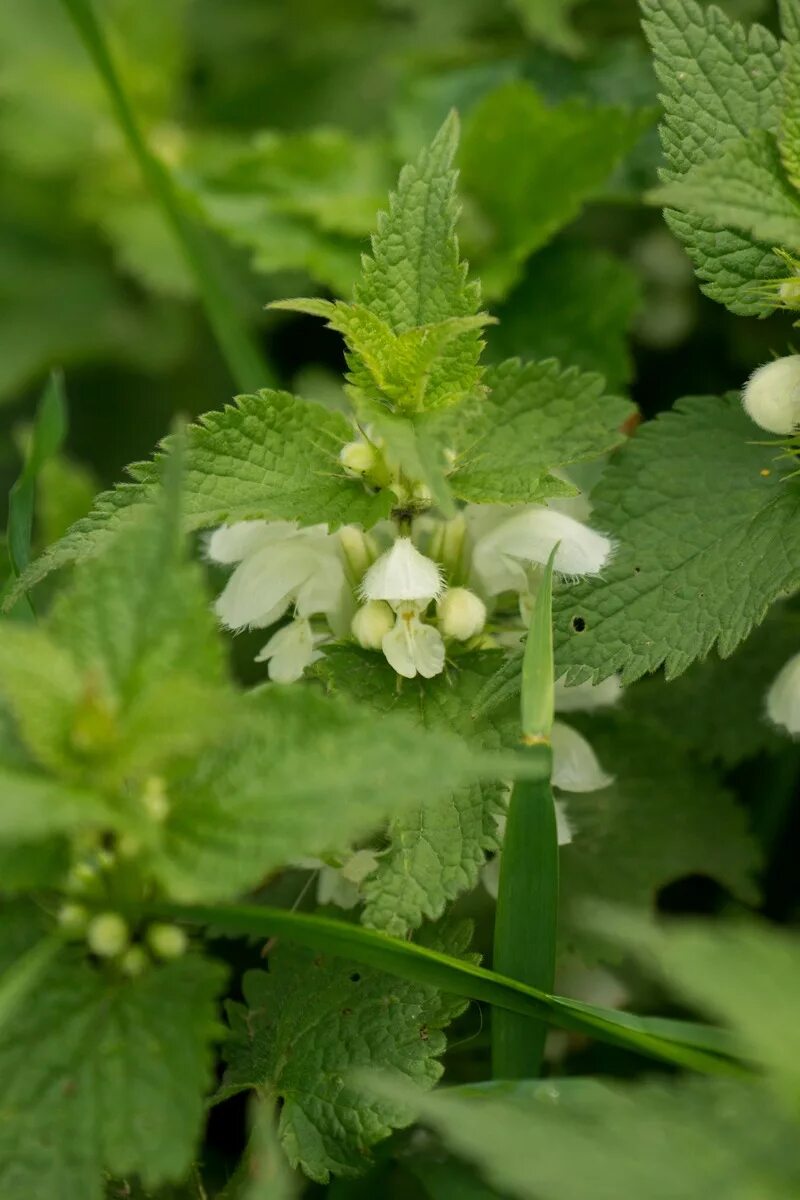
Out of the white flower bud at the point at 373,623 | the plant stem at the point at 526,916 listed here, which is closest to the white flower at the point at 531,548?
the white flower bud at the point at 373,623

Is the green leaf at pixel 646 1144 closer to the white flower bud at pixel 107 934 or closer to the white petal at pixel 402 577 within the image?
the white flower bud at pixel 107 934

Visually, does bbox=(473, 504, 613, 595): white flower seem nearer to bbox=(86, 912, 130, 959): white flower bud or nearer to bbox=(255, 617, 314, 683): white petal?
bbox=(255, 617, 314, 683): white petal

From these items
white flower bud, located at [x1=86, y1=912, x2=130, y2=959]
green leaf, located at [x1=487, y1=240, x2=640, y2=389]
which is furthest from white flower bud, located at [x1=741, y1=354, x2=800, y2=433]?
white flower bud, located at [x1=86, y1=912, x2=130, y2=959]

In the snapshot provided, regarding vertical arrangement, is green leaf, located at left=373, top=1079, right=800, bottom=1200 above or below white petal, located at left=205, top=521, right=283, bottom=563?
below

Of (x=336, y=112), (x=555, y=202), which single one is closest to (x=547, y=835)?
(x=555, y=202)

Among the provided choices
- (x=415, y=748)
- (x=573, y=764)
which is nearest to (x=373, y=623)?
(x=573, y=764)

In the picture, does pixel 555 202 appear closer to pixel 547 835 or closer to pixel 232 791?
pixel 547 835

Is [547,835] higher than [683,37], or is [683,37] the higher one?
[683,37]
